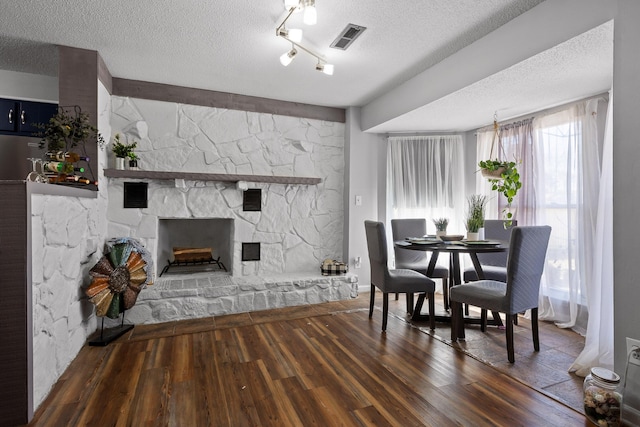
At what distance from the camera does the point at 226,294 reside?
337 cm

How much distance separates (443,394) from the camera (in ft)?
6.28

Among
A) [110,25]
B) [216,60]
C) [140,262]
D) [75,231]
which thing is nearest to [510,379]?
[140,262]

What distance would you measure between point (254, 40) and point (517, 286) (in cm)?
264

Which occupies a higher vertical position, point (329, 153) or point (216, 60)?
point (216, 60)

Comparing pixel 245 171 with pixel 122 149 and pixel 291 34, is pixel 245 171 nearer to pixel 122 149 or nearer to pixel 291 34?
pixel 122 149

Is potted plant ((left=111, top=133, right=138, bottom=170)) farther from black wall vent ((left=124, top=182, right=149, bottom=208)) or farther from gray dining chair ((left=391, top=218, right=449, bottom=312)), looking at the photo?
gray dining chair ((left=391, top=218, right=449, bottom=312))

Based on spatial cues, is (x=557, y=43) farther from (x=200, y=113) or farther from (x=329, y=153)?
(x=200, y=113)

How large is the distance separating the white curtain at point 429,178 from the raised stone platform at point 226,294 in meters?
1.27

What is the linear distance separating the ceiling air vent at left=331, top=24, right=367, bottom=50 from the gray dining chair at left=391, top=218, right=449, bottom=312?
6.49 ft

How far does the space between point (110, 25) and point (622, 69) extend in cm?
320

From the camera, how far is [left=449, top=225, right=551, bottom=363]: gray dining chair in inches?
88.2

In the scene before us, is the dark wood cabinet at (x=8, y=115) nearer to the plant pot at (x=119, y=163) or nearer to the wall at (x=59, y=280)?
the plant pot at (x=119, y=163)

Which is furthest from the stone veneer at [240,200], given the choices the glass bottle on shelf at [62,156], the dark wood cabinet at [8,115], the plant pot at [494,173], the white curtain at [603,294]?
the white curtain at [603,294]

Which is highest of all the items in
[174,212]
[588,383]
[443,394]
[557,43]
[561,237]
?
[557,43]
